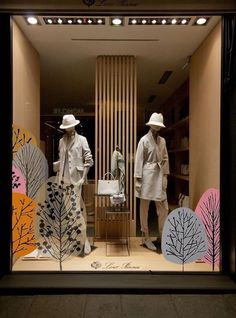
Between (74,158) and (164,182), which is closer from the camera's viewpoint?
(74,158)

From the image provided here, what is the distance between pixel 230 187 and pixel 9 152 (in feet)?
6.48

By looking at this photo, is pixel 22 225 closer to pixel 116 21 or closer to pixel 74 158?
pixel 74 158

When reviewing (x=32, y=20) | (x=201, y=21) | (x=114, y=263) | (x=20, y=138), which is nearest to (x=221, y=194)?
(x=114, y=263)

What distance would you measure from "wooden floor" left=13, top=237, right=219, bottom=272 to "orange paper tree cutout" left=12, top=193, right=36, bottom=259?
12cm

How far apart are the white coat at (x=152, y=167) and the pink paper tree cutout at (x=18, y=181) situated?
49.5 inches

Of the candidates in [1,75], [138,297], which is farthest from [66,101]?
[138,297]

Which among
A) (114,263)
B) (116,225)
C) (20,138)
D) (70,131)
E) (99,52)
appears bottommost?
(114,263)

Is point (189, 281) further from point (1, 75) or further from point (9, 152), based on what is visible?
point (1, 75)

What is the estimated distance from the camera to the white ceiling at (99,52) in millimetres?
3033

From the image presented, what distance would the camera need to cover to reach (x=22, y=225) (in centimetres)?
273

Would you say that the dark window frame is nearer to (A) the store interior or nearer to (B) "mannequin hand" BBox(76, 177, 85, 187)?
(A) the store interior

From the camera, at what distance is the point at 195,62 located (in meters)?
3.50

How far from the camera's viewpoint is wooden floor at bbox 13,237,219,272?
2.68m

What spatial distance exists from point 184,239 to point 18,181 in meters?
1.59
